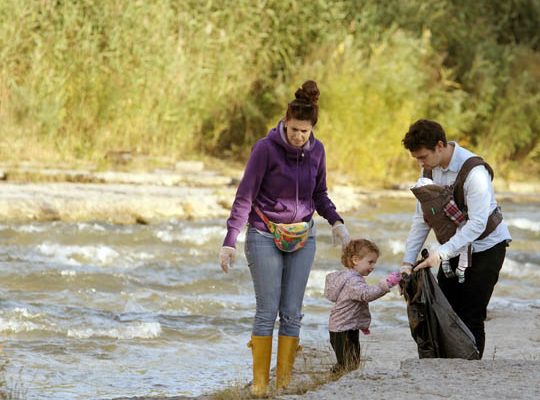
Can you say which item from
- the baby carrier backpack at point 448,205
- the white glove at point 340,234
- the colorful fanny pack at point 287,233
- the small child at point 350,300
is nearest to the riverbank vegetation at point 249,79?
the small child at point 350,300

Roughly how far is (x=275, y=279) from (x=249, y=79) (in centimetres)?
1376

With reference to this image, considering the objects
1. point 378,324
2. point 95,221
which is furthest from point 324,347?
point 95,221

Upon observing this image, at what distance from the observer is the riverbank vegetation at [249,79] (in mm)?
16344

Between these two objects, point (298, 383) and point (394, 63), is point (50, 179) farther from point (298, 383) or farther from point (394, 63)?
point (298, 383)

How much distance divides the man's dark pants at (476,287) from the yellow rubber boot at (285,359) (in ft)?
2.57

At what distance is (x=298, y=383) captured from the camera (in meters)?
5.71

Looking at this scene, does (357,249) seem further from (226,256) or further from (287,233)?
(226,256)

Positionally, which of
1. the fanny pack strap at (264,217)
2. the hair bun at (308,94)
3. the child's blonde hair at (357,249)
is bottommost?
the child's blonde hair at (357,249)

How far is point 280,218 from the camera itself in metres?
5.54

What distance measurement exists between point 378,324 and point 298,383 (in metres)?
2.83

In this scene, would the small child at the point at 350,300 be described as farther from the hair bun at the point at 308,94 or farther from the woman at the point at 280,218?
the hair bun at the point at 308,94

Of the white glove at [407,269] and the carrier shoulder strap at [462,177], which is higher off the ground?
the carrier shoulder strap at [462,177]

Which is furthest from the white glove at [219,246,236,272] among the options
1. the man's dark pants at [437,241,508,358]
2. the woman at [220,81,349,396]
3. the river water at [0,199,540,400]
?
the river water at [0,199,540,400]

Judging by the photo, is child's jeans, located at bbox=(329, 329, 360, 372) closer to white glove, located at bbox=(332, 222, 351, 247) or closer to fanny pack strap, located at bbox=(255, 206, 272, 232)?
white glove, located at bbox=(332, 222, 351, 247)
